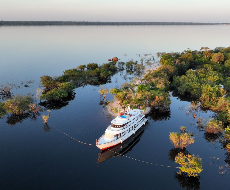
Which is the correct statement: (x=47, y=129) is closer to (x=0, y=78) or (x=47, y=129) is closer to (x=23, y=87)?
(x=23, y=87)

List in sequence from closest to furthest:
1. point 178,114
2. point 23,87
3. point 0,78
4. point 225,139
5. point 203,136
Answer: point 225,139, point 203,136, point 178,114, point 23,87, point 0,78

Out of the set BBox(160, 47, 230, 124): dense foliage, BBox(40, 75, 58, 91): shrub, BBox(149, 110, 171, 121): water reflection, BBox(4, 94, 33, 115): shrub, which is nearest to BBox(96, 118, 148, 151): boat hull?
BBox(149, 110, 171, 121): water reflection

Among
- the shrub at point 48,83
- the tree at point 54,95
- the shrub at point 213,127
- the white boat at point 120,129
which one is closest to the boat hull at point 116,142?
the white boat at point 120,129

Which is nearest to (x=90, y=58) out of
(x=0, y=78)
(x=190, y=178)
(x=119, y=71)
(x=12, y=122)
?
(x=119, y=71)

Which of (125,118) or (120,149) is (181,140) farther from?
(120,149)

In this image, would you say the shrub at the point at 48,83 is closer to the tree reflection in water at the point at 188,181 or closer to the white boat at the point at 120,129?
the white boat at the point at 120,129

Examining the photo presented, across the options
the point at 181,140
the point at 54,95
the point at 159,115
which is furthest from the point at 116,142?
the point at 54,95
